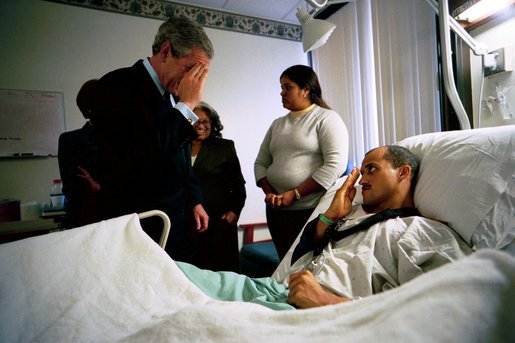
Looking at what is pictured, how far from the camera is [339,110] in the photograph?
2.86 meters

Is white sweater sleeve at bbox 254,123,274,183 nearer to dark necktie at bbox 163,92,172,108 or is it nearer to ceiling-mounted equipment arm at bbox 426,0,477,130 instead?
dark necktie at bbox 163,92,172,108

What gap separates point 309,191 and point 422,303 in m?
1.16

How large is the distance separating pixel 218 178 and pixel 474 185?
4.63 ft

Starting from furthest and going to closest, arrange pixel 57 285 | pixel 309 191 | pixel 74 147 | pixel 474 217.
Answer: pixel 74 147 < pixel 309 191 < pixel 474 217 < pixel 57 285

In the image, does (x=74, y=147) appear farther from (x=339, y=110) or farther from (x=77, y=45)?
(x=339, y=110)

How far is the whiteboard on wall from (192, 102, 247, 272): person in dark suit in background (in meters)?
1.34

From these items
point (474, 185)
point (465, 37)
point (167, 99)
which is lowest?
point (474, 185)

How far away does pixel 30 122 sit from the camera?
2270mm

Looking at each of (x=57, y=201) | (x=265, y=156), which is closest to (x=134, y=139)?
(x=265, y=156)

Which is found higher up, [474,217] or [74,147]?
[74,147]

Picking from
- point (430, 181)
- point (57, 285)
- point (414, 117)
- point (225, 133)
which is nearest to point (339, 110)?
point (414, 117)

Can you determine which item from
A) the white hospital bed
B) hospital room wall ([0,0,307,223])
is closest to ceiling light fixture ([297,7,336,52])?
the white hospital bed

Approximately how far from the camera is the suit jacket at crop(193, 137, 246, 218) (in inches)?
75.3

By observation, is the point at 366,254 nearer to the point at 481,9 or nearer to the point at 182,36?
the point at 182,36
